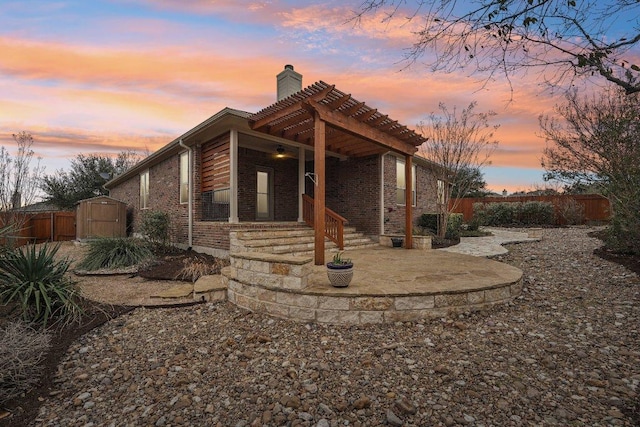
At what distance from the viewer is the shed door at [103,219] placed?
459 inches

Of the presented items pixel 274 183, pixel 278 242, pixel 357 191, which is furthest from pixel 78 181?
pixel 278 242

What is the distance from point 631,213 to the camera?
540cm

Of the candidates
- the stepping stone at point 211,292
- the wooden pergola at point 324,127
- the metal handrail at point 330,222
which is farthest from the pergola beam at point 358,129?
the stepping stone at point 211,292

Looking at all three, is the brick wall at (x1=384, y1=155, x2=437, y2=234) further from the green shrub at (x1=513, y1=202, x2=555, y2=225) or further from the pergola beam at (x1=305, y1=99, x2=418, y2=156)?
the green shrub at (x1=513, y1=202, x2=555, y2=225)

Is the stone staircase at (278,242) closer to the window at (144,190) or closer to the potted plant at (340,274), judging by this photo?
the potted plant at (340,274)

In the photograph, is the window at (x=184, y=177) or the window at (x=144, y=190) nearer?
the window at (x=184, y=177)

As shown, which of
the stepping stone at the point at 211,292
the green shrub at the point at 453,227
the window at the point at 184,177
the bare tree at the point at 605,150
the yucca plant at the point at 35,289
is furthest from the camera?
the green shrub at the point at 453,227

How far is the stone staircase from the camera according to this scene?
6.10 meters

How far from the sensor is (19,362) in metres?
2.51

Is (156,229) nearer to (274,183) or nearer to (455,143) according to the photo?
(274,183)

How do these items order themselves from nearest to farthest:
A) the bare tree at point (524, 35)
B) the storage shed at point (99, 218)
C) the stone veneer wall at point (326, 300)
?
1. the bare tree at point (524, 35)
2. the stone veneer wall at point (326, 300)
3. the storage shed at point (99, 218)

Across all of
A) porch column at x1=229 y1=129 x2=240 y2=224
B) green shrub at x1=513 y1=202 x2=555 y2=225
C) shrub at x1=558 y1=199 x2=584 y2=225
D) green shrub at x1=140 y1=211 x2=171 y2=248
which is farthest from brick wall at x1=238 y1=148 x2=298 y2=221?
shrub at x1=558 y1=199 x2=584 y2=225

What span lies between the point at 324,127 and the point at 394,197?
5.54 meters

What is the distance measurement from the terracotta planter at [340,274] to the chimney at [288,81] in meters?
6.53
